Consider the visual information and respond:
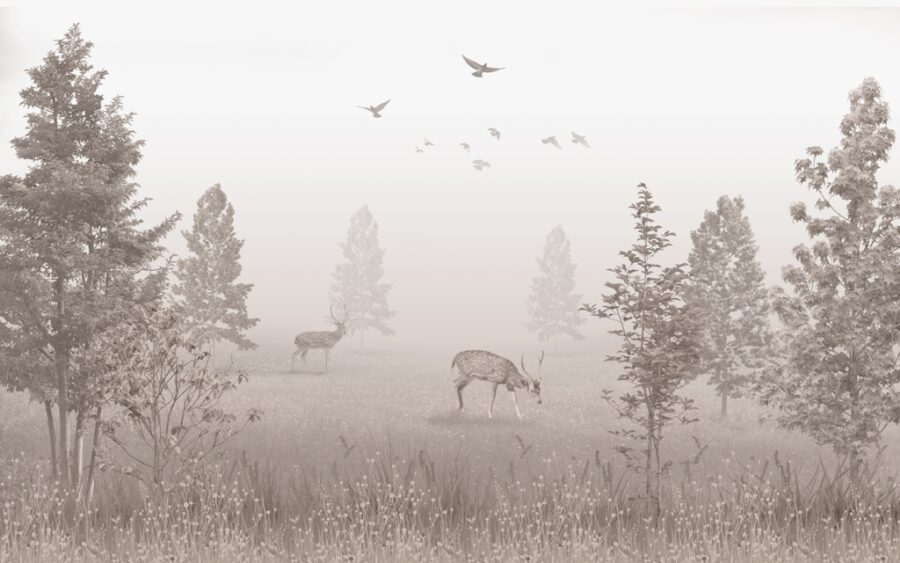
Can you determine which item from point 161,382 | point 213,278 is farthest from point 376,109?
point 213,278

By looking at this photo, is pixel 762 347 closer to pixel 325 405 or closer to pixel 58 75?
pixel 325 405

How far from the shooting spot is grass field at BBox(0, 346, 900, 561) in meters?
10.7

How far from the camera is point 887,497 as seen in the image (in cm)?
1275

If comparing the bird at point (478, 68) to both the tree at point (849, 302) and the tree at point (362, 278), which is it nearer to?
the tree at point (849, 302)

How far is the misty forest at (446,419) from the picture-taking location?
11.4 m

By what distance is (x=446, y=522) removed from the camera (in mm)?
12266

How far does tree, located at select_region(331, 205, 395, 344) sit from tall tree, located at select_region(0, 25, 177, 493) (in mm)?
59891

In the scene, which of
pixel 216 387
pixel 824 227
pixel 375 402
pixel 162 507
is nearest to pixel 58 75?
pixel 216 387

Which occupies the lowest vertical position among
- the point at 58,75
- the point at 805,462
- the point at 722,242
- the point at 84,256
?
the point at 805,462

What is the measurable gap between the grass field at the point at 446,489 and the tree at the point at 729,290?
3063mm

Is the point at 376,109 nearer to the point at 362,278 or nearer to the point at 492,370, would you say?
the point at 492,370

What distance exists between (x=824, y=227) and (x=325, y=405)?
2349 cm

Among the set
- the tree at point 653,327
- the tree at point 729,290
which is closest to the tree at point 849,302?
the tree at point 653,327

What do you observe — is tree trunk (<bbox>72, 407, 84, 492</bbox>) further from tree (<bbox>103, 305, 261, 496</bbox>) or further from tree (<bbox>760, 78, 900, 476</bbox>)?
tree (<bbox>760, 78, 900, 476</bbox>)
